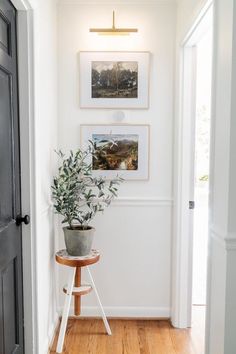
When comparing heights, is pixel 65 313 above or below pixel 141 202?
below

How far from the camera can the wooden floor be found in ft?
7.87

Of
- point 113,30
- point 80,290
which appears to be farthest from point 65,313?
point 113,30

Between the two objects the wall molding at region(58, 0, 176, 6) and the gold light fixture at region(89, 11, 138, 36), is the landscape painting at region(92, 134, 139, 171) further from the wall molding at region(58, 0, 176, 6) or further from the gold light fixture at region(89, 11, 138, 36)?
the wall molding at region(58, 0, 176, 6)

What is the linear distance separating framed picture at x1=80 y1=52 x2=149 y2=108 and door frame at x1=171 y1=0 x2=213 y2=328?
308 mm

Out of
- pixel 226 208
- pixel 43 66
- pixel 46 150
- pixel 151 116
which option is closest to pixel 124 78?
pixel 151 116

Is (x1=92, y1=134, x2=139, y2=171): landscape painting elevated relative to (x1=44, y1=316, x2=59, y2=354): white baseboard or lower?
elevated

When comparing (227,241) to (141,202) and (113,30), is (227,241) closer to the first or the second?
(141,202)

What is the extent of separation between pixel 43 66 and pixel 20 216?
1006 mm

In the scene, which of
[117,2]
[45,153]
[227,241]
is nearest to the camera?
[227,241]

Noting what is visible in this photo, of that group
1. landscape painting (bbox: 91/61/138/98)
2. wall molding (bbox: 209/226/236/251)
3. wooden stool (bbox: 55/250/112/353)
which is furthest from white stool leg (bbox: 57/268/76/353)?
landscape painting (bbox: 91/61/138/98)

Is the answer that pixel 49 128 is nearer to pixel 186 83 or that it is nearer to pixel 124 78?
pixel 124 78

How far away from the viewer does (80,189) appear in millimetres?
2557

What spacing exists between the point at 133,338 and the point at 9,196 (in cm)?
152

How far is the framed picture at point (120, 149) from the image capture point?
278 centimetres
